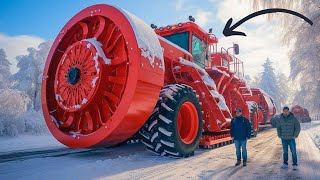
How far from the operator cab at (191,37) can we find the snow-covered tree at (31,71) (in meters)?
26.0

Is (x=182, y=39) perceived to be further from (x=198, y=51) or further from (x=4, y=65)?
(x=4, y=65)

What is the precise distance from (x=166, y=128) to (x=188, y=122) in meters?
1.39

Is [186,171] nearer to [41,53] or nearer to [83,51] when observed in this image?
[83,51]

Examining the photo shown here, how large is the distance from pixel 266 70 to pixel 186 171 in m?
55.3

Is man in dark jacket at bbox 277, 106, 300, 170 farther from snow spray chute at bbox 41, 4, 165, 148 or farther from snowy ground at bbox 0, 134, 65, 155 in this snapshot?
snowy ground at bbox 0, 134, 65, 155

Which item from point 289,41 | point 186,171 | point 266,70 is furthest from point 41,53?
point 266,70

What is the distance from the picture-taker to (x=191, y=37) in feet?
31.2

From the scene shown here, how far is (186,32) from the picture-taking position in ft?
31.3

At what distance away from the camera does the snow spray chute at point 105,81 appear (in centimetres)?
555

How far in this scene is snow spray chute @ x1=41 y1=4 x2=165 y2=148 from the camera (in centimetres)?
555

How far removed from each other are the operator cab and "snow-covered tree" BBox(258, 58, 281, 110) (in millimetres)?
47334

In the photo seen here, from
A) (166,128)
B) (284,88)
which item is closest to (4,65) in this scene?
(166,128)

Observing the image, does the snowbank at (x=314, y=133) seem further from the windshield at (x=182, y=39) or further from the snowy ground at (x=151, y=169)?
the windshield at (x=182, y=39)

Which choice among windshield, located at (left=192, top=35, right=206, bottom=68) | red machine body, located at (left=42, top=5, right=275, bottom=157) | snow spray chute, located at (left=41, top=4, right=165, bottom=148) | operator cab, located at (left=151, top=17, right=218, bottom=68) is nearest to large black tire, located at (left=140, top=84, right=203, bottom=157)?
red machine body, located at (left=42, top=5, right=275, bottom=157)
